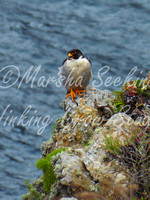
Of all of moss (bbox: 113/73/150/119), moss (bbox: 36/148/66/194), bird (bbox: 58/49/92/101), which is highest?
bird (bbox: 58/49/92/101)

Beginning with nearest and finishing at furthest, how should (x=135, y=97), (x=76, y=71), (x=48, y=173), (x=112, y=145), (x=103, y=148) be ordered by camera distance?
1. (x=112, y=145)
2. (x=103, y=148)
3. (x=48, y=173)
4. (x=135, y=97)
5. (x=76, y=71)

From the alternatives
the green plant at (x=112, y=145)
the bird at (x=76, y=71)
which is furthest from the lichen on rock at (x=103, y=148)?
the bird at (x=76, y=71)

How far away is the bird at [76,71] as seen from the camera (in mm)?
8695

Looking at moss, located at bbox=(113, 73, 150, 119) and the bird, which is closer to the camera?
moss, located at bbox=(113, 73, 150, 119)

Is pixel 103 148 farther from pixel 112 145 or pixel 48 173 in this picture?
pixel 48 173

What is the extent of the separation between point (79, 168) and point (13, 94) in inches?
400

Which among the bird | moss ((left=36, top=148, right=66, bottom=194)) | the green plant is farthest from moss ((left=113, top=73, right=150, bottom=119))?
moss ((left=36, top=148, right=66, bottom=194))

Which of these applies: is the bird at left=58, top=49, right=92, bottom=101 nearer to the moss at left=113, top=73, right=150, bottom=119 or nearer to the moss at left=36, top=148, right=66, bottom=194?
the moss at left=113, top=73, right=150, bottom=119

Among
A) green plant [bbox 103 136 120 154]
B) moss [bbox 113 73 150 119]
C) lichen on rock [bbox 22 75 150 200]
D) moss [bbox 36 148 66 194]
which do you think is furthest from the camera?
moss [bbox 113 73 150 119]

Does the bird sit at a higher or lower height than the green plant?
higher

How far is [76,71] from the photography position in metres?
8.70

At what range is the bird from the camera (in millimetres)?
8695

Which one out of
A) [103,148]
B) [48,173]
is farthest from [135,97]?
[48,173]

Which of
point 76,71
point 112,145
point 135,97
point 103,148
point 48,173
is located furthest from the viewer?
point 76,71
